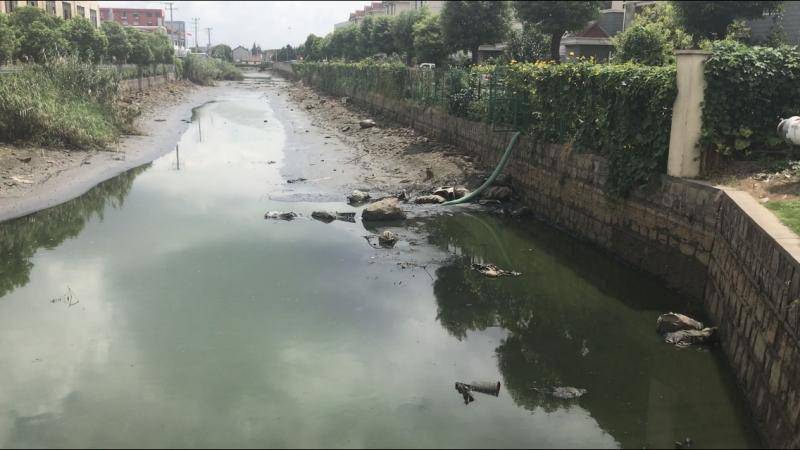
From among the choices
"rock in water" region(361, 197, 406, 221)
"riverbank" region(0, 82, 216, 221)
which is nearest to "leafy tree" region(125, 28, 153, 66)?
"riverbank" region(0, 82, 216, 221)

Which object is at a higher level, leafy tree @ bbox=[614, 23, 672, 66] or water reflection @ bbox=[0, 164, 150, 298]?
leafy tree @ bbox=[614, 23, 672, 66]

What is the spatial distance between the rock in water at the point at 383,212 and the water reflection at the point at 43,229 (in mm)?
5675

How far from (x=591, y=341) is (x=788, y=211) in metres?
2.66

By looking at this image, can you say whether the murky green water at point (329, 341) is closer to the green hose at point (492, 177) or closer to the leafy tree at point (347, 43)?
the green hose at point (492, 177)

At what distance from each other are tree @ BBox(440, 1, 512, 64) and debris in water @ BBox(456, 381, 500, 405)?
22.4 metres

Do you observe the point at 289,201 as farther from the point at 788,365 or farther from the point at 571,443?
the point at 788,365

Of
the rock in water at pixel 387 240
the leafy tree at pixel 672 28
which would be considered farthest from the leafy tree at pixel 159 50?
the rock in water at pixel 387 240

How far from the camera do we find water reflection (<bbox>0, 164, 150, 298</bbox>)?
36.3ft

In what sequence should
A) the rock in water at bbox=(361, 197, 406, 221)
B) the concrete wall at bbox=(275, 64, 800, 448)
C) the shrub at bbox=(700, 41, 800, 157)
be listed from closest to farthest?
the concrete wall at bbox=(275, 64, 800, 448) → the shrub at bbox=(700, 41, 800, 157) → the rock in water at bbox=(361, 197, 406, 221)

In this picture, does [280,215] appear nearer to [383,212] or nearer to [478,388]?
[383,212]

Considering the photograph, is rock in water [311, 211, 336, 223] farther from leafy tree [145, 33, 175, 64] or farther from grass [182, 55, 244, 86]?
grass [182, 55, 244, 86]

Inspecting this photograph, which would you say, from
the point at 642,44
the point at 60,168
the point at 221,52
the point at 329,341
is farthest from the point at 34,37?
the point at 221,52

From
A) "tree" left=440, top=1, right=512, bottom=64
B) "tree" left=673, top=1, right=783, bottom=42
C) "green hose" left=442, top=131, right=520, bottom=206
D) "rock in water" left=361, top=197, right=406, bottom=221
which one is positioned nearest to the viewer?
"rock in water" left=361, top=197, right=406, bottom=221

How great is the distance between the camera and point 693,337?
8.07m
